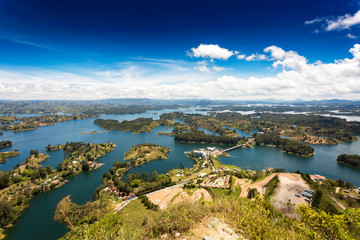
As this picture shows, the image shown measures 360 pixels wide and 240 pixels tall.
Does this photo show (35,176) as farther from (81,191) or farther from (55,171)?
(81,191)

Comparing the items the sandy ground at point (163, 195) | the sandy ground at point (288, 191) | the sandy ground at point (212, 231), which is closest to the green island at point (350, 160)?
the sandy ground at point (288, 191)

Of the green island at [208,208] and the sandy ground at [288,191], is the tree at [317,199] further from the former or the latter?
the sandy ground at [288,191]

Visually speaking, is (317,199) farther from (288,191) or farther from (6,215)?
(6,215)

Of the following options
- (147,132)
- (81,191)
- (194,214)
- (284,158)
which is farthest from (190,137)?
(194,214)

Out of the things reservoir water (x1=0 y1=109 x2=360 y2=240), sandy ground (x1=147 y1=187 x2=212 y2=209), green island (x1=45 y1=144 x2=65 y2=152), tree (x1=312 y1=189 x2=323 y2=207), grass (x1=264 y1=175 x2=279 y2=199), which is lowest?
reservoir water (x1=0 y1=109 x2=360 y2=240)

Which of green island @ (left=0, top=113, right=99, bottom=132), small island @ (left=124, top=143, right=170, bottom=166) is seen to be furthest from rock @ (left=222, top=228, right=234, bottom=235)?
green island @ (left=0, top=113, right=99, bottom=132)

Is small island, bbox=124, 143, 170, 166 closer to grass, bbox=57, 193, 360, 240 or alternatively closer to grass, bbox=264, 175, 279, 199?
grass, bbox=264, 175, 279, 199
